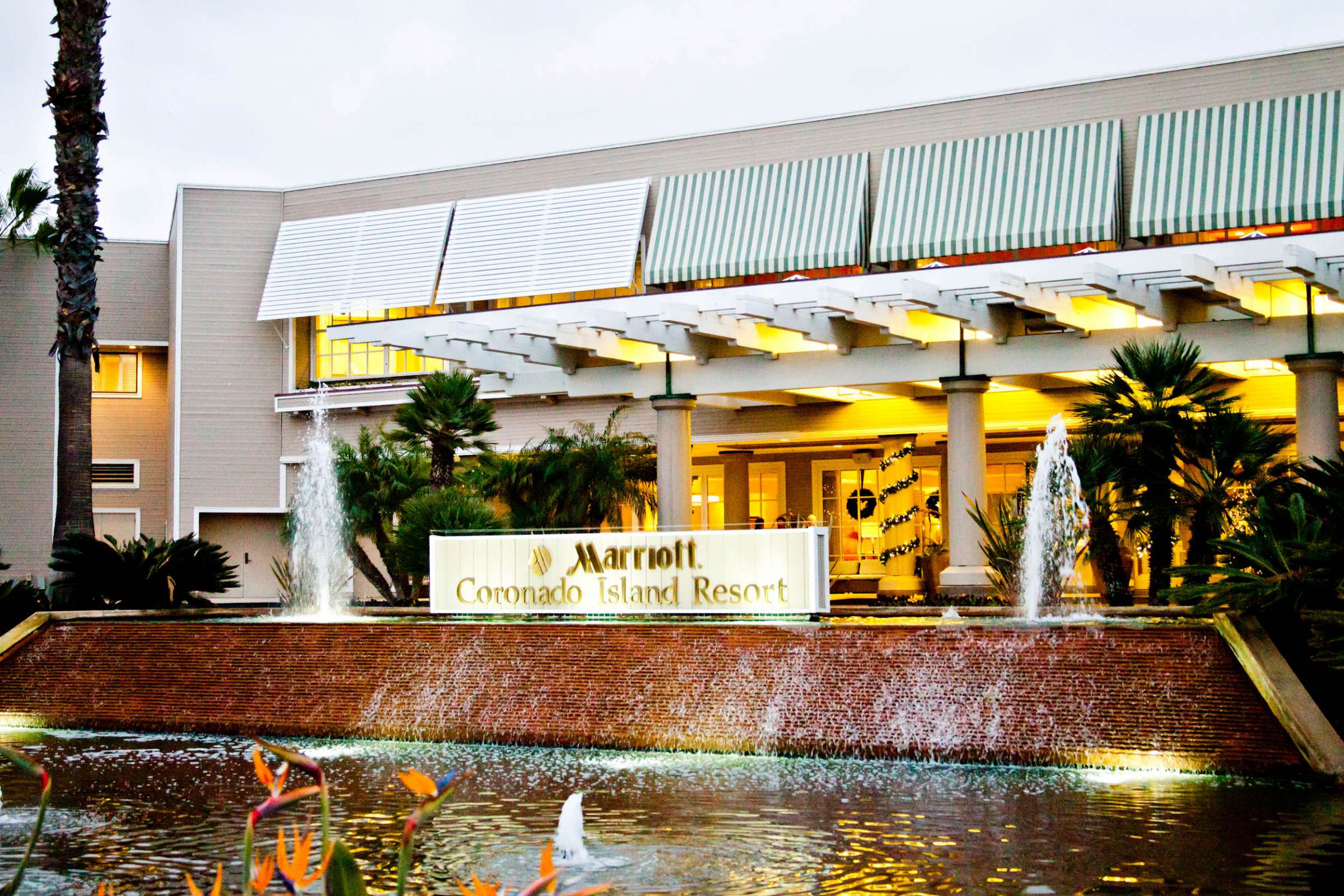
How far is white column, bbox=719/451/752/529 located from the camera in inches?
1267

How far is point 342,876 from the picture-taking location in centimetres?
252

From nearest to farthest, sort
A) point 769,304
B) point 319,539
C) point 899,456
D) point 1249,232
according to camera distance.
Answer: point 769,304
point 1249,232
point 319,539
point 899,456

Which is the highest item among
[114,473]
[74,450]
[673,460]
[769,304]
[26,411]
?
[769,304]

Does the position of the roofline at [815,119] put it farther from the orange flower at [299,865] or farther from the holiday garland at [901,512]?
the orange flower at [299,865]

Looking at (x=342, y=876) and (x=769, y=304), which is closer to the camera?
(x=342, y=876)

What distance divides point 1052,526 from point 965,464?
9.96 ft

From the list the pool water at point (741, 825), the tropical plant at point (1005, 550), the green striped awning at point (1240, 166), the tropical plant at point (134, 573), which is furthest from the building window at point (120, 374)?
the green striped awning at point (1240, 166)

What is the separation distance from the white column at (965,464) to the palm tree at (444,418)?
7.28 meters

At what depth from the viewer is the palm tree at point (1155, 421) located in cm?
1938

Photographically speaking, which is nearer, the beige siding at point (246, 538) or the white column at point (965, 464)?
the white column at point (965, 464)

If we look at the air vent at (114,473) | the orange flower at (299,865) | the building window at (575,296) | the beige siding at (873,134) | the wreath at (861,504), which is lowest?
the orange flower at (299,865)

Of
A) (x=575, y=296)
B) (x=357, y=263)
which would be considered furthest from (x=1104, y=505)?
(x=357, y=263)

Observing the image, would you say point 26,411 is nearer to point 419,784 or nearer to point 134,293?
point 134,293

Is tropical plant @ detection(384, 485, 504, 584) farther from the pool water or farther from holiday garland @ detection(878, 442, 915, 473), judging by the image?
holiday garland @ detection(878, 442, 915, 473)
